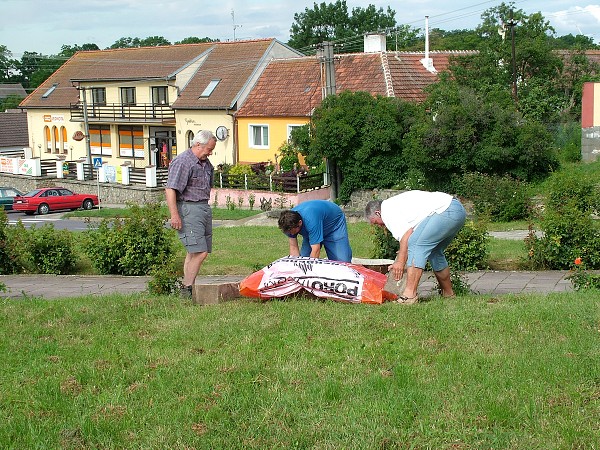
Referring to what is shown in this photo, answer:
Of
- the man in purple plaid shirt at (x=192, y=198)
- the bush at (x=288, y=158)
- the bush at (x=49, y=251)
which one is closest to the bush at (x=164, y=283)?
the man in purple plaid shirt at (x=192, y=198)

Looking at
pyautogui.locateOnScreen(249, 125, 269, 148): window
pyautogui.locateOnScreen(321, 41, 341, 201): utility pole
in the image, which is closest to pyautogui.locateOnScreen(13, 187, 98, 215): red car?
pyautogui.locateOnScreen(249, 125, 269, 148): window

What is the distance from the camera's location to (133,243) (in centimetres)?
1239

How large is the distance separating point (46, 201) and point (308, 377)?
3581cm

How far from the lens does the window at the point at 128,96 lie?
48656 millimetres

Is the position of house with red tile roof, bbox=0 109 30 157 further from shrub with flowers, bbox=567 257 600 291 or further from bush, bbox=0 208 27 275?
shrub with flowers, bbox=567 257 600 291

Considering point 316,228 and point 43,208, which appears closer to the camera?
point 316,228

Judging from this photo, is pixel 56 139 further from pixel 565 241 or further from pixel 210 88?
pixel 565 241

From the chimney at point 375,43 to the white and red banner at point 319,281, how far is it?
33.7m

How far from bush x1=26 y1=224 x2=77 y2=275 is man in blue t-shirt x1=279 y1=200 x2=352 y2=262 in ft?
19.5

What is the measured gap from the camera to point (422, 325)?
21.1 ft

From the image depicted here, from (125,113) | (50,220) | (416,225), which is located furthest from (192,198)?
(125,113)

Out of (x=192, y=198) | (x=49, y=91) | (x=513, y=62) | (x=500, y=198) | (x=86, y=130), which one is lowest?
(x=500, y=198)

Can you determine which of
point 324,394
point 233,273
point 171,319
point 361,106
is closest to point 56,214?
point 361,106

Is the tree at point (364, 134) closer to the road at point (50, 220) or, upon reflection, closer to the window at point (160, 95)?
the road at point (50, 220)
